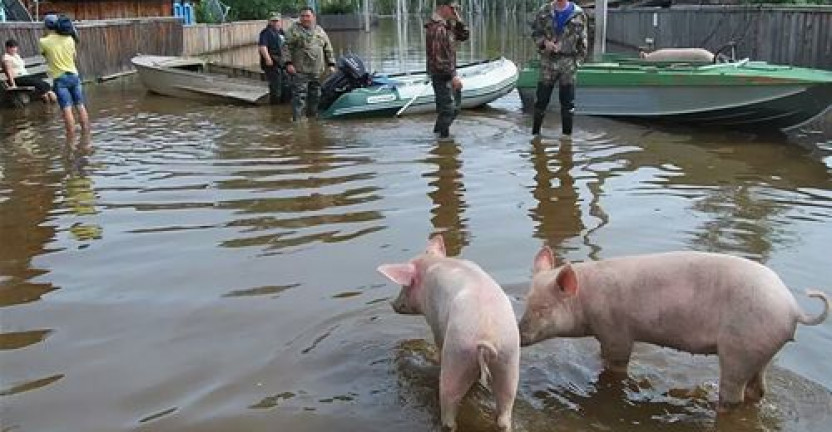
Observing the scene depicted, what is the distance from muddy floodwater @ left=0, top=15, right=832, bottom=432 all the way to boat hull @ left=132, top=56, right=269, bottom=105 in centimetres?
464

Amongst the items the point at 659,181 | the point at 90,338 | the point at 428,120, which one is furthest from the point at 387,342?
the point at 428,120

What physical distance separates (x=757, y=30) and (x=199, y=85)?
14.3 m

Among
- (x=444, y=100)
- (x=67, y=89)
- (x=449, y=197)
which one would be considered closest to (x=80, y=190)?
(x=449, y=197)

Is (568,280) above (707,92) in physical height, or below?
below

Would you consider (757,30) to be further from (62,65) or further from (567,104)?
(62,65)

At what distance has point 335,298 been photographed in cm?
620

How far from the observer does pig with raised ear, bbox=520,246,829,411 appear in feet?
13.5

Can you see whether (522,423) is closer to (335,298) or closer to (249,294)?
(335,298)

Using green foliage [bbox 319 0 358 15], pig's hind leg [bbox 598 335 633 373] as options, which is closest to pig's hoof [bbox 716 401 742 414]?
pig's hind leg [bbox 598 335 633 373]

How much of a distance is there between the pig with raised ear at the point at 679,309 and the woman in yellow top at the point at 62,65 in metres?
11.0

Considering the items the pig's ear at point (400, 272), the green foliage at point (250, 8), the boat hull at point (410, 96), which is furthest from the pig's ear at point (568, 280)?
the green foliage at point (250, 8)

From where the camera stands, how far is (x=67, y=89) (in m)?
13.8

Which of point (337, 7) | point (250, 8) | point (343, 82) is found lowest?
point (343, 82)

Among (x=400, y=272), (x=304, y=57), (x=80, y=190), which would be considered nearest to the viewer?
(x=400, y=272)
